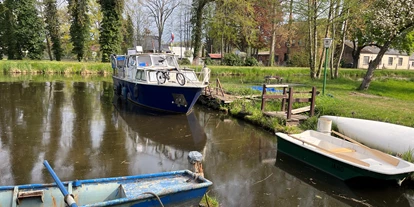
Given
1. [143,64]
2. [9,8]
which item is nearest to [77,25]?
[9,8]

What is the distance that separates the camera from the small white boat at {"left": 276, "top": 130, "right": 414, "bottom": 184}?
5.82m

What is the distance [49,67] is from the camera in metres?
30.2

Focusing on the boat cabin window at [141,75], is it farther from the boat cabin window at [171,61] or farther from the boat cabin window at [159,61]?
the boat cabin window at [171,61]

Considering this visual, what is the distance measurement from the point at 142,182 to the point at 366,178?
4617 mm

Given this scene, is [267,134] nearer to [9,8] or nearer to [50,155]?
[50,155]

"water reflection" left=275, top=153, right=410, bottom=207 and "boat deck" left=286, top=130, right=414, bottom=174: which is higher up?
"boat deck" left=286, top=130, right=414, bottom=174

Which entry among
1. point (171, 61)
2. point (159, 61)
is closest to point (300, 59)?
point (171, 61)

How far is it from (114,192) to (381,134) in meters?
6.18

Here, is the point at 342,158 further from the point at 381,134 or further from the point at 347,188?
the point at 381,134

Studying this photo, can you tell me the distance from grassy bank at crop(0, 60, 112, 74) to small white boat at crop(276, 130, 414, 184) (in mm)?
27281

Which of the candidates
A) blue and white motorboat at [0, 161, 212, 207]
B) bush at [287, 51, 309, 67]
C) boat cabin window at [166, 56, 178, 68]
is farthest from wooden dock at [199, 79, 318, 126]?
bush at [287, 51, 309, 67]

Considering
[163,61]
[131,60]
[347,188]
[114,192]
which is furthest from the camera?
[131,60]

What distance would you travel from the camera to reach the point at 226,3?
30.2 meters

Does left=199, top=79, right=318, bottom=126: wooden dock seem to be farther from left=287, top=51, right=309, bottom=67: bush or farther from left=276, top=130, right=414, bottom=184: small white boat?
left=287, top=51, right=309, bottom=67: bush
